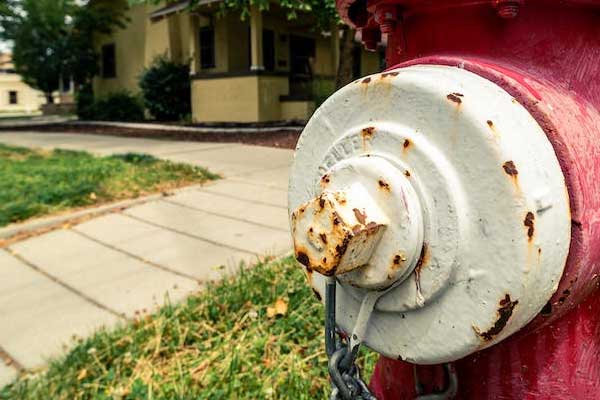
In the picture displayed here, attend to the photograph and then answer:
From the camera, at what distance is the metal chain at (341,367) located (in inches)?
32.2

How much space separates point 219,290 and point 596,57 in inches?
86.1

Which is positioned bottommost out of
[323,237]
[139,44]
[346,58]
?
[323,237]

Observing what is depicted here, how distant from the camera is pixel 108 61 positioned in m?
20.0

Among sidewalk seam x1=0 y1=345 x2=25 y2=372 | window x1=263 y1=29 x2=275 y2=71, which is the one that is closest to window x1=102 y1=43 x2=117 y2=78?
window x1=263 y1=29 x2=275 y2=71

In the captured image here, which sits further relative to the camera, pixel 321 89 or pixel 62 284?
pixel 321 89

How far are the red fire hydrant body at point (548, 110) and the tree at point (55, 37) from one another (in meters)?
20.1

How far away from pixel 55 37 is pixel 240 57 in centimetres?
791

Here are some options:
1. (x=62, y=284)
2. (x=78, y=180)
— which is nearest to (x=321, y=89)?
(x=78, y=180)

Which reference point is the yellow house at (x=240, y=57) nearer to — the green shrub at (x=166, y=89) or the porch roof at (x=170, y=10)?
the porch roof at (x=170, y=10)

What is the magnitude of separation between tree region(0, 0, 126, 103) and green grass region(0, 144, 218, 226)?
13.3 m

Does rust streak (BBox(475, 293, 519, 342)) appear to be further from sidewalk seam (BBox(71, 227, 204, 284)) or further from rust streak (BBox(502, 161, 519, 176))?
sidewalk seam (BBox(71, 227, 204, 284))

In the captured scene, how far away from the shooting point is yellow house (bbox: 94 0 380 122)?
13695 mm

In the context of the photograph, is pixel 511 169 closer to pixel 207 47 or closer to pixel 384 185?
pixel 384 185

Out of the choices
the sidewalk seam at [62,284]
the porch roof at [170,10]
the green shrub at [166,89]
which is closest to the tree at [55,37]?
the porch roof at [170,10]
